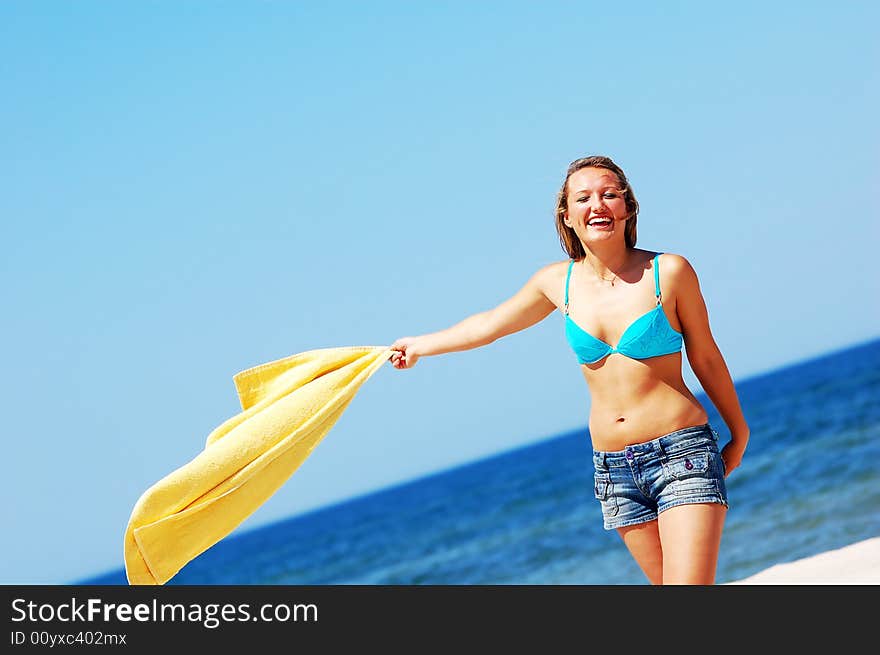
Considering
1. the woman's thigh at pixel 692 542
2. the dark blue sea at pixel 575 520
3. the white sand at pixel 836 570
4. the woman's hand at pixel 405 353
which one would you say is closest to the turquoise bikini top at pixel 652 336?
the woman's thigh at pixel 692 542

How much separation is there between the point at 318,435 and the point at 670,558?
1.82 m

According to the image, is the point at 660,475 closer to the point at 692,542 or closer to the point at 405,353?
the point at 692,542

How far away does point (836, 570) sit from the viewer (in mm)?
8305

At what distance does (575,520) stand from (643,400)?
2433 cm

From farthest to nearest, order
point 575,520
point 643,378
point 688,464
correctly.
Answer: point 575,520
point 643,378
point 688,464

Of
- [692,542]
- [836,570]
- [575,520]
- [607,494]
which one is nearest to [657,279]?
[607,494]

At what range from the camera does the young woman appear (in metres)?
4.43

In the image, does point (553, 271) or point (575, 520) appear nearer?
point (553, 271)

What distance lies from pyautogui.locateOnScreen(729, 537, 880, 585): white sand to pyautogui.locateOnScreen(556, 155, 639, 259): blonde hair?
385 cm

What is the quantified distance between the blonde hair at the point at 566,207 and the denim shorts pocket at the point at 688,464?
93 cm

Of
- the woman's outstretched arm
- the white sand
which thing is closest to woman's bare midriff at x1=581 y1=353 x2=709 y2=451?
the woman's outstretched arm
